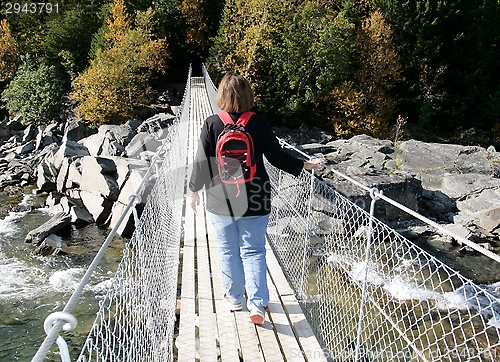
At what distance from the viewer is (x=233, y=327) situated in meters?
2.58

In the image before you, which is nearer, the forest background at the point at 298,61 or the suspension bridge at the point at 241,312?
the suspension bridge at the point at 241,312

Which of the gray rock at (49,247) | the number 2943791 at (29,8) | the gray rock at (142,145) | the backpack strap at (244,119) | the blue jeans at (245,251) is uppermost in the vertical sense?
the number 2943791 at (29,8)

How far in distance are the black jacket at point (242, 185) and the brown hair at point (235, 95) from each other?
2.0 inches

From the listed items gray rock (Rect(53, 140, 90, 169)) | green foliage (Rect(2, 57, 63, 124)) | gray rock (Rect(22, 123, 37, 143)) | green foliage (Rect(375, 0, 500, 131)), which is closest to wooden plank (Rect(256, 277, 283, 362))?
gray rock (Rect(53, 140, 90, 169))

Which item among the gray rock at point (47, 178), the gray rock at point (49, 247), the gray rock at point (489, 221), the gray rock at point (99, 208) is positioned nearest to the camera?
the gray rock at point (49, 247)

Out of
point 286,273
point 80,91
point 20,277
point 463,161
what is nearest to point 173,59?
point 80,91

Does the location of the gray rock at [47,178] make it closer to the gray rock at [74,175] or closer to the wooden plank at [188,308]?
the gray rock at [74,175]

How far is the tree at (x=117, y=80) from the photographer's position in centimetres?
1650

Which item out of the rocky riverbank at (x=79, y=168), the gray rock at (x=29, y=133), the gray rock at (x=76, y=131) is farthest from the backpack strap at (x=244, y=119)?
the gray rock at (x=29, y=133)

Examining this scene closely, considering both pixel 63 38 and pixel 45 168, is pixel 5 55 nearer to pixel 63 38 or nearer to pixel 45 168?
pixel 63 38

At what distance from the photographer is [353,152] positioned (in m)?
11.6

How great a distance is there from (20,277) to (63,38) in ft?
59.5

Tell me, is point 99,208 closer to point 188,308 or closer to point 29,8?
point 188,308

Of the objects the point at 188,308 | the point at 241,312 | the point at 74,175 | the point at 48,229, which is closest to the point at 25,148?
the point at 74,175
